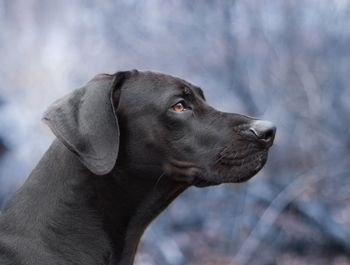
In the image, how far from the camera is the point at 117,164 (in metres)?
3.24

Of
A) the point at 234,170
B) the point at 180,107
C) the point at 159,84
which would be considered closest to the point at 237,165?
the point at 234,170

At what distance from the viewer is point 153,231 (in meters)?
5.84

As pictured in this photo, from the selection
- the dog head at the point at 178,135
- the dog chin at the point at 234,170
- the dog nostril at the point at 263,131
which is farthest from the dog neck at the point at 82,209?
the dog nostril at the point at 263,131

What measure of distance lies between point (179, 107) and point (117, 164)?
336 millimetres

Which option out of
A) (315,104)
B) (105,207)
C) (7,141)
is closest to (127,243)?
(105,207)

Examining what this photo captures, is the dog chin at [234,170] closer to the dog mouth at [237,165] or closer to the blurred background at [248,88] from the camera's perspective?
the dog mouth at [237,165]

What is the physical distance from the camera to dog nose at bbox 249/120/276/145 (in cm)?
330

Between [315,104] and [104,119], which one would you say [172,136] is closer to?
[104,119]

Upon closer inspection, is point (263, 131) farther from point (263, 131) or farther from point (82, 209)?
point (82, 209)

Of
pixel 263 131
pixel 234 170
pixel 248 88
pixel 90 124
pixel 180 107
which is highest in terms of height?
pixel 90 124

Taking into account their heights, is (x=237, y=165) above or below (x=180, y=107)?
below

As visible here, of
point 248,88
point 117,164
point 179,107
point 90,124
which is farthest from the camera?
point 248,88

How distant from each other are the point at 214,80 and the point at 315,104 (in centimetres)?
70

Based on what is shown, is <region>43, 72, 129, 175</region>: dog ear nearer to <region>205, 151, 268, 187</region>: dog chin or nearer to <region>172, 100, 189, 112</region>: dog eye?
<region>172, 100, 189, 112</region>: dog eye
